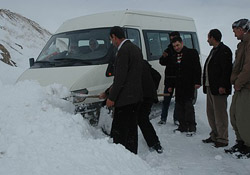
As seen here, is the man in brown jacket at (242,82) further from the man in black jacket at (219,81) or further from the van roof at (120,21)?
the van roof at (120,21)

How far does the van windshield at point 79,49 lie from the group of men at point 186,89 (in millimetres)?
1021

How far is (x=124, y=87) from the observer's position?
12.9ft

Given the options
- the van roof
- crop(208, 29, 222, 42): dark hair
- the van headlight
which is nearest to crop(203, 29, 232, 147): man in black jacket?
crop(208, 29, 222, 42): dark hair

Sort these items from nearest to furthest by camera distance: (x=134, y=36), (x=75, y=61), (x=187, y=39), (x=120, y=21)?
(x=75, y=61)
(x=120, y=21)
(x=134, y=36)
(x=187, y=39)

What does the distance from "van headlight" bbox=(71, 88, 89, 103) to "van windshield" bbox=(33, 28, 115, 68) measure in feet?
2.02

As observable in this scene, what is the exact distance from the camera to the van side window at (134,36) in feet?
20.1

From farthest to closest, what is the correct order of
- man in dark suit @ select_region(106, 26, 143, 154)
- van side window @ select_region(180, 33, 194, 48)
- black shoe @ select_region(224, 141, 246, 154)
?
→ van side window @ select_region(180, 33, 194, 48) < black shoe @ select_region(224, 141, 246, 154) < man in dark suit @ select_region(106, 26, 143, 154)

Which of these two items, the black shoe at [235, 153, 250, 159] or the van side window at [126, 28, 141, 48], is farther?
the van side window at [126, 28, 141, 48]

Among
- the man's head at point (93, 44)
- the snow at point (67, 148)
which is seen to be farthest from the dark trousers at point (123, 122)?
the man's head at point (93, 44)

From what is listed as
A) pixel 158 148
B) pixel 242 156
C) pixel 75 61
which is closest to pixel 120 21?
pixel 75 61

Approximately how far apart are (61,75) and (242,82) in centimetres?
289

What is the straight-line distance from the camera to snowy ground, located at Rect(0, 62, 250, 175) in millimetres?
2808

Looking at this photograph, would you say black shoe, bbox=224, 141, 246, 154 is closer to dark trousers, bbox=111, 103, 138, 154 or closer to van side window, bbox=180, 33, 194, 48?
dark trousers, bbox=111, 103, 138, 154

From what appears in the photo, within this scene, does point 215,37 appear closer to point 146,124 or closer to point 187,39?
point 146,124
